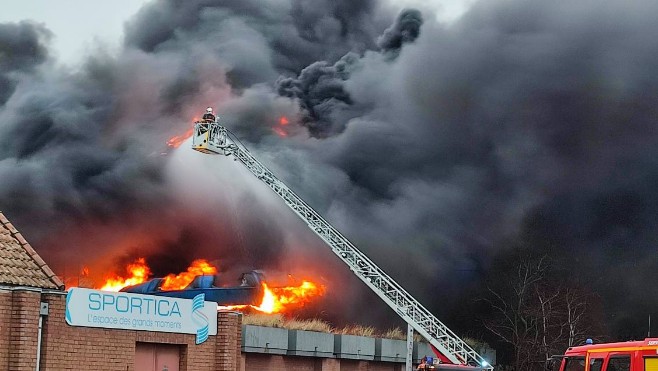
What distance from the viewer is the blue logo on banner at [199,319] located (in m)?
16.5

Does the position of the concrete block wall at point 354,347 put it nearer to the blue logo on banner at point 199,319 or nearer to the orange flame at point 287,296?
the orange flame at point 287,296

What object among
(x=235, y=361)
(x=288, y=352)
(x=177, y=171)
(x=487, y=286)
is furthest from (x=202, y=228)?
(x=235, y=361)

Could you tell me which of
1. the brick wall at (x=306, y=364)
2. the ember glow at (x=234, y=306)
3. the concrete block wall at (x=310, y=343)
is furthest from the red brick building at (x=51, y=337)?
the ember glow at (x=234, y=306)

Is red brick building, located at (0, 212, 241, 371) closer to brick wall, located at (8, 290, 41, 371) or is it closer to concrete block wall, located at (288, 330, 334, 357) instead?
brick wall, located at (8, 290, 41, 371)

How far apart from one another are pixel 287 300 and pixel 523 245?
11413 millimetres

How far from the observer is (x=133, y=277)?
38281 mm

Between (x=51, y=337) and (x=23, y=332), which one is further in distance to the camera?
(x=51, y=337)

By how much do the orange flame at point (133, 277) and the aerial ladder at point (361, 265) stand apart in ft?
29.5

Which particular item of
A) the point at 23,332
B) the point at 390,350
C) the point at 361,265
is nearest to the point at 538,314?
the point at 361,265

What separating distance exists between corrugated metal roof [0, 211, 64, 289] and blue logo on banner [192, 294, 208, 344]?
2.90 m

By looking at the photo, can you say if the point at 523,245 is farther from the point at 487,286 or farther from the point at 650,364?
the point at 650,364

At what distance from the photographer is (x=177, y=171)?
39.6 meters

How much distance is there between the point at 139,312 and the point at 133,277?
2364 cm

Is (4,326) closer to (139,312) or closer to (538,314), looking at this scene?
(139,312)
